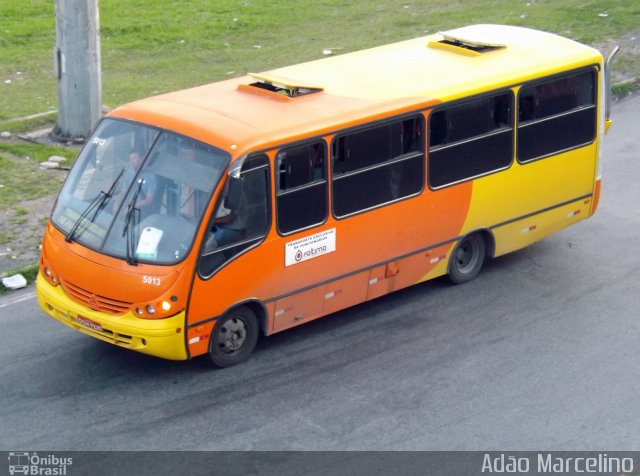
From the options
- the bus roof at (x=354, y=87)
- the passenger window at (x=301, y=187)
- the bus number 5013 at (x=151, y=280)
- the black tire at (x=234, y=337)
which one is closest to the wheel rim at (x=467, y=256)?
the bus roof at (x=354, y=87)

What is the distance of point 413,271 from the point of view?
11922 mm

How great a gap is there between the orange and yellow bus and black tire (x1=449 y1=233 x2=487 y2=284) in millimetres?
24

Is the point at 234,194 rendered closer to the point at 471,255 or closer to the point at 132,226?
the point at 132,226

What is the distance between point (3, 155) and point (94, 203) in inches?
225

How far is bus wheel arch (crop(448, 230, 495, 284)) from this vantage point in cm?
1258

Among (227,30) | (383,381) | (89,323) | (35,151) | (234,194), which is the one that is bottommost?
(383,381)

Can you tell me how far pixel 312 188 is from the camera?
35.3 feet

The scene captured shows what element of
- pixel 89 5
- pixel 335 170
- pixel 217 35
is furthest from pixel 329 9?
pixel 335 170

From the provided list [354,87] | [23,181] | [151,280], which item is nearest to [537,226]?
[354,87]

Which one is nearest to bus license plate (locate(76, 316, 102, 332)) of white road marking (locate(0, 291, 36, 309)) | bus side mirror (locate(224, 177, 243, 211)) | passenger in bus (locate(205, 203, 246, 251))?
passenger in bus (locate(205, 203, 246, 251))

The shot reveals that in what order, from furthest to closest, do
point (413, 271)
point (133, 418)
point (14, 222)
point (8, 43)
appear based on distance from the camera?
point (8, 43) < point (14, 222) < point (413, 271) < point (133, 418)

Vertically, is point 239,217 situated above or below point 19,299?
above

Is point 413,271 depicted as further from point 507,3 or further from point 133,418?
point 507,3

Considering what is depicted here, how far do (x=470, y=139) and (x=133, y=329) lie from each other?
418 cm
